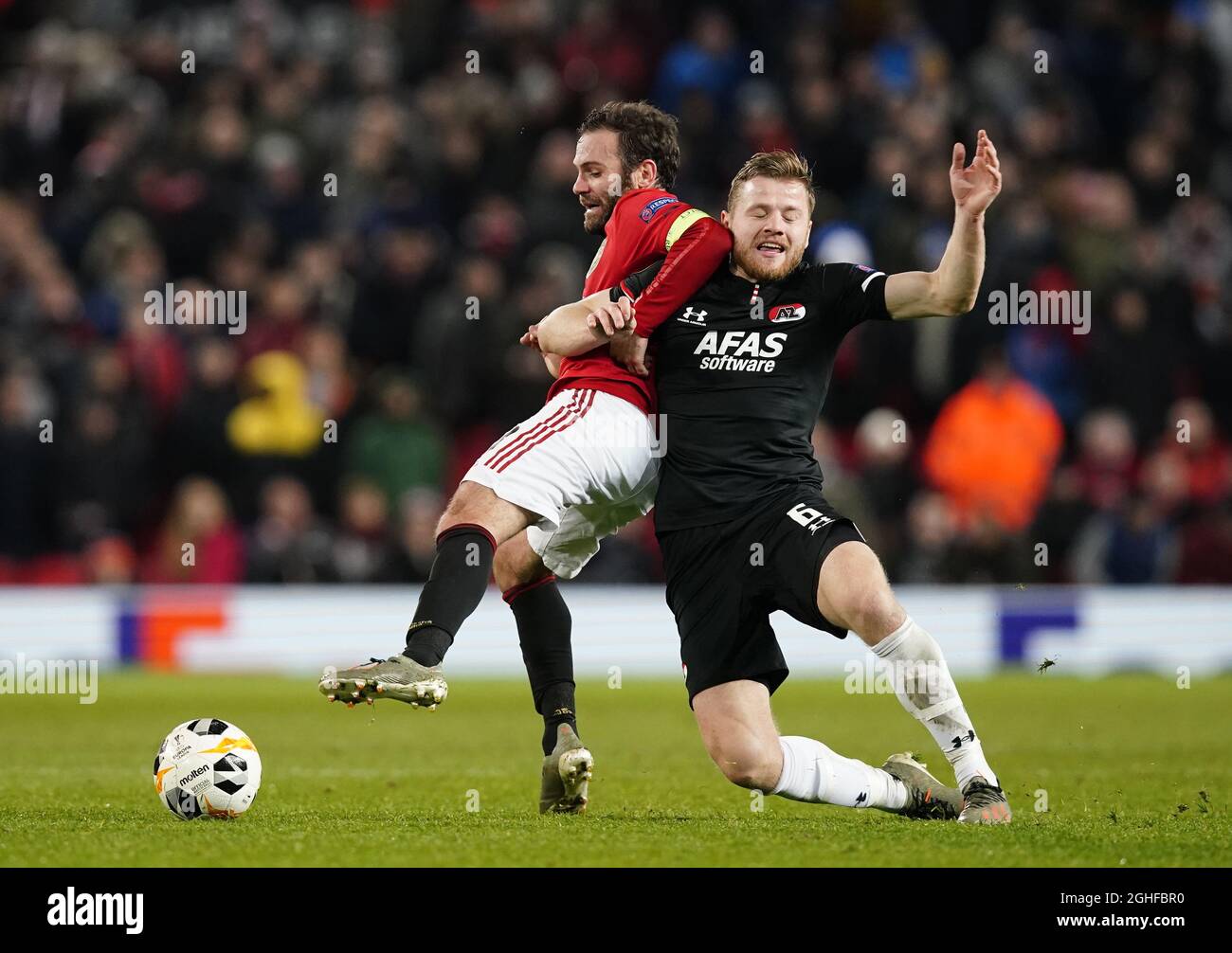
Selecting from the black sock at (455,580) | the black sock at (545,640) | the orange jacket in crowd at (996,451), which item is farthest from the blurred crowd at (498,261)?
the black sock at (455,580)

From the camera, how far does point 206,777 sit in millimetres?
6105

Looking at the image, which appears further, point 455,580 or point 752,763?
point 752,763

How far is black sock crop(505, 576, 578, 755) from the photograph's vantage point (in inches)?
264

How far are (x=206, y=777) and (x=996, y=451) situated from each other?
885cm

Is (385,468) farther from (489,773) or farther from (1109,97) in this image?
(1109,97)

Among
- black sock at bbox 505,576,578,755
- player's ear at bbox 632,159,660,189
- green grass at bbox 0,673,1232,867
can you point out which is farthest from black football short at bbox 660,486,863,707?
player's ear at bbox 632,159,660,189

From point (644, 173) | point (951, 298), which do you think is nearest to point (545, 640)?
point (644, 173)

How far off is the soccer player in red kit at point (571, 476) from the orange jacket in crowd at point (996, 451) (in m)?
→ 7.42

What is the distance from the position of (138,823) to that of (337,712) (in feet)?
17.4

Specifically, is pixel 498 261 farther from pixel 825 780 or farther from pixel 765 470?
pixel 825 780

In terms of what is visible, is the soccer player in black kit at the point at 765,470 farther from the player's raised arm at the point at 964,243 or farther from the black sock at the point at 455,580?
the black sock at the point at 455,580

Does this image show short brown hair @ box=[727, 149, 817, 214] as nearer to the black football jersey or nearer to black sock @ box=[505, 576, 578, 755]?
the black football jersey

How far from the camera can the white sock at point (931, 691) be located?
18.7ft

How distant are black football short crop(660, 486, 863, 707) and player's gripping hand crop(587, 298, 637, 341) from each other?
704 mm
